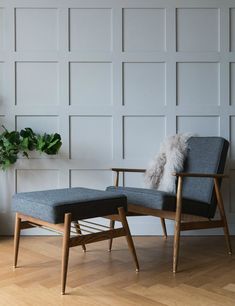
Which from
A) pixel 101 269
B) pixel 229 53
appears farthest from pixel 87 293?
pixel 229 53

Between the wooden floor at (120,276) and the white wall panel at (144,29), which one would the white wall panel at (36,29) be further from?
the wooden floor at (120,276)

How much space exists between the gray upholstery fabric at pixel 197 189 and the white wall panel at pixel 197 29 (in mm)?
853

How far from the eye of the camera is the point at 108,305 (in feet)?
6.00

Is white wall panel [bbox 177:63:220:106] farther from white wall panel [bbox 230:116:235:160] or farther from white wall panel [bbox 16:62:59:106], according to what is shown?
white wall panel [bbox 16:62:59:106]

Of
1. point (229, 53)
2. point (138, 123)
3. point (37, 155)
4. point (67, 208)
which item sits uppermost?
point (229, 53)

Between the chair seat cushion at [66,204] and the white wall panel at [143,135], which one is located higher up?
the white wall panel at [143,135]

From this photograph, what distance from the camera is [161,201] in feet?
7.84

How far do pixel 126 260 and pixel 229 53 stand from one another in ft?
6.32

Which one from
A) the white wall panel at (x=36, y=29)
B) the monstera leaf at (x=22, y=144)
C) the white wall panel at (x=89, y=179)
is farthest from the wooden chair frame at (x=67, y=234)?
the white wall panel at (x=36, y=29)

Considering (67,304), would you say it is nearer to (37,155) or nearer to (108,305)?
(108,305)

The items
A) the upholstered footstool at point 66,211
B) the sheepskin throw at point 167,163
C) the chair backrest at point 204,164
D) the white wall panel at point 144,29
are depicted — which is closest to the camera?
the upholstered footstool at point 66,211

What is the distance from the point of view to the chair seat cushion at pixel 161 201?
2396 mm

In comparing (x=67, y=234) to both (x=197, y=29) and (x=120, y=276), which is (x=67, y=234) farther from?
(x=197, y=29)

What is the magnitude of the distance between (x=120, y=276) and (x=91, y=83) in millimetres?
1700
